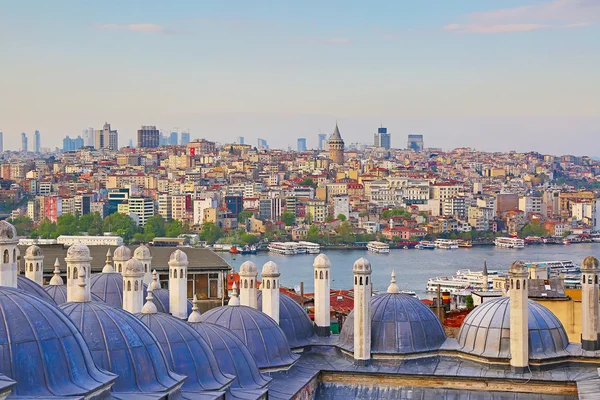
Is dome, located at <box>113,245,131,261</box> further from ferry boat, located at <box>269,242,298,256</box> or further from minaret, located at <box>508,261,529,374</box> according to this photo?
ferry boat, located at <box>269,242,298,256</box>

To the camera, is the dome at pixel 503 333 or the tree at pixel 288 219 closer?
the dome at pixel 503 333

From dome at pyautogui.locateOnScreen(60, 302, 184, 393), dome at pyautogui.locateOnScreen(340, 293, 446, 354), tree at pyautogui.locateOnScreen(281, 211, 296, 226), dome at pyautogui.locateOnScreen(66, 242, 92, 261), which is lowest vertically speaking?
tree at pyautogui.locateOnScreen(281, 211, 296, 226)

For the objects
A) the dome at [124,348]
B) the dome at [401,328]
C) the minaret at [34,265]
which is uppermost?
the minaret at [34,265]

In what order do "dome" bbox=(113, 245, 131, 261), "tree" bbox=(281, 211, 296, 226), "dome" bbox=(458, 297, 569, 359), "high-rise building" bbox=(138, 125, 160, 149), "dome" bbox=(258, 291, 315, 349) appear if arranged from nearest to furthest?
"dome" bbox=(458, 297, 569, 359) < "dome" bbox=(258, 291, 315, 349) < "dome" bbox=(113, 245, 131, 261) < "tree" bbox=(281, 211, 296, 226) < "high-rise building" bbox=(138, 125, 160, 149)

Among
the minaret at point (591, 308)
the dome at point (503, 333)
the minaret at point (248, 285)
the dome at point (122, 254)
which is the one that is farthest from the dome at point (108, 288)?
the minaret at point (591, 308)

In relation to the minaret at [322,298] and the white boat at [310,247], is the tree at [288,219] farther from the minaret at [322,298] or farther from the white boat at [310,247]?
the minaret at [322,298]

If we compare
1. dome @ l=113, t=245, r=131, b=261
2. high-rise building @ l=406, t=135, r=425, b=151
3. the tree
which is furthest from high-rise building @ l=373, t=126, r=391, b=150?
dome @ l=113, t=245, r=131, b=261

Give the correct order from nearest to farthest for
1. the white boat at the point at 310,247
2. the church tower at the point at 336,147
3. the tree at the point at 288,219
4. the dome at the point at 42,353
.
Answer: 1. the dome at the point at 42,353
2. the white boat at the point at 310,247
3. the tree at the point at 288,219
4. the church tower at the point at 336,147
